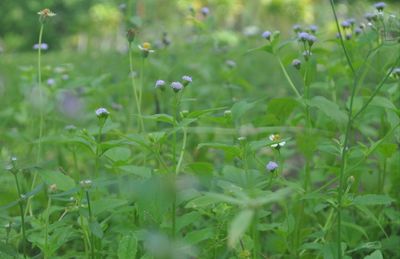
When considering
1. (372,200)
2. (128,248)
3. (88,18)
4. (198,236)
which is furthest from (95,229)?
(88,18)

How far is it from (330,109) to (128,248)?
1.63 feet

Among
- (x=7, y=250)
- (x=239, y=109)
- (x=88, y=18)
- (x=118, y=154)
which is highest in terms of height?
(x=239, y=109)

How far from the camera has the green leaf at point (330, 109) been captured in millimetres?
1277

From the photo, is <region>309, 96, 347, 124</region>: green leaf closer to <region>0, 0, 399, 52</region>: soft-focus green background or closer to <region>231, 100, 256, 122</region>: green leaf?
<region>231, 100, 256, 122</region>: green leaf

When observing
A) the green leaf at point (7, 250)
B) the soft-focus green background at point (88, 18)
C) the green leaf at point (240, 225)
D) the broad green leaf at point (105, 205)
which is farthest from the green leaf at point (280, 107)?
the soft-focus green background at point (88, 18)

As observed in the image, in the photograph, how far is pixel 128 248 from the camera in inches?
45.6

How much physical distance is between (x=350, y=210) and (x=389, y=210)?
0.23 m

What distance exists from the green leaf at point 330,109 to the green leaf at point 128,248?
0.46 meters

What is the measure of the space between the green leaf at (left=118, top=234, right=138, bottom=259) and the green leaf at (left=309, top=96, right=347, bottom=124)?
0.46 meters

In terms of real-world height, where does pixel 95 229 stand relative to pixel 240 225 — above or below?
below

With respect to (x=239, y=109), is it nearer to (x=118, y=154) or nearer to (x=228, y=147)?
(x=228, y=147)

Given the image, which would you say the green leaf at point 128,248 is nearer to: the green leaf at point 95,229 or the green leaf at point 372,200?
the green leaf at point 95,229

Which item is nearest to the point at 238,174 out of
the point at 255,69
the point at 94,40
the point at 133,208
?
the point at 133,208

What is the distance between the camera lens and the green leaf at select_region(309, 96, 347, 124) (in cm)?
128
